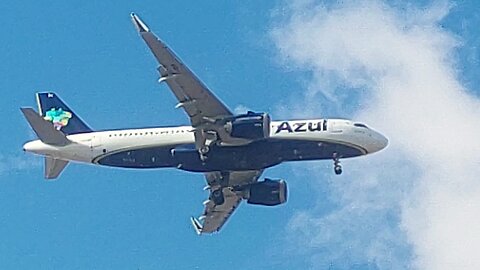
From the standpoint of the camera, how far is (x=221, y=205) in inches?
4360

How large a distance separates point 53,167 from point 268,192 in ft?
58.5

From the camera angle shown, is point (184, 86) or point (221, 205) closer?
point (184, 86)

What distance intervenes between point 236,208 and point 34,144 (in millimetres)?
19206

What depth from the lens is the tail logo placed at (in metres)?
111

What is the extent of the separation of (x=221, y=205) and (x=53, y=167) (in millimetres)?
15027

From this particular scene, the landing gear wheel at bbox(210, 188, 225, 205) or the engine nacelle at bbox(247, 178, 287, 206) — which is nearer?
the landing gear wheel at bbox(210, 188, 225, 205)

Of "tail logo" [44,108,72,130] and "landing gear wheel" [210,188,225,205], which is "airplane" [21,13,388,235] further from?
"tail logo" [44,108,72,130]

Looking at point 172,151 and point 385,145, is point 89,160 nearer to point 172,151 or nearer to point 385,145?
point 172,151

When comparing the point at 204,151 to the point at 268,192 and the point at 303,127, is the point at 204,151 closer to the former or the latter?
the point at 303,127

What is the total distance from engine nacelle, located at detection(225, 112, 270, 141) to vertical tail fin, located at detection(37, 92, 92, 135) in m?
18.0

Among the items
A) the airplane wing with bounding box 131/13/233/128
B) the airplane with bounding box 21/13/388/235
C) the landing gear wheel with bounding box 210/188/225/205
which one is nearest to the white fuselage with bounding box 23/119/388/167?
the airplane with bounding box 21/13/388/235

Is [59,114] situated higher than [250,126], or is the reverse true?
[59,114]

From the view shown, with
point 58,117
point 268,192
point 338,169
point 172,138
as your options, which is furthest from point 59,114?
point 338,169

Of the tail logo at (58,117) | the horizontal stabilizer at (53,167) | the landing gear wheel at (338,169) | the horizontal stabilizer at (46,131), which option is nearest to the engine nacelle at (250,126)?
the landing gear wheel at (338,169)
